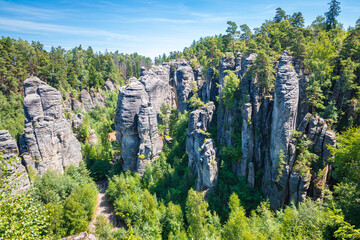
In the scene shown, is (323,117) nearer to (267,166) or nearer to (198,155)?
(267,166)

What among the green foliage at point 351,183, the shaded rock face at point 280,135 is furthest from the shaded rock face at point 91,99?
the green foliage at point 351,183

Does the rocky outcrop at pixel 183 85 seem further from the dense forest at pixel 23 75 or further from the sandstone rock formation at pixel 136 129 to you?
the dense forest at pixel 23 75

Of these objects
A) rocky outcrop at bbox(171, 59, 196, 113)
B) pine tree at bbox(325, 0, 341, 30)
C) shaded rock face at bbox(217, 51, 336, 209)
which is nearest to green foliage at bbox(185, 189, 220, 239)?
shaded rock face at bbox(217, 51, 336, 209)

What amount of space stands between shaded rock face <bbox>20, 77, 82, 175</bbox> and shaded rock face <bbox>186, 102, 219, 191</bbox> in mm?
22872

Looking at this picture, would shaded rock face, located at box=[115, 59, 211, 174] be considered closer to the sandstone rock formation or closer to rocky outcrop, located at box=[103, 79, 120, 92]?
the sandstone rock formation

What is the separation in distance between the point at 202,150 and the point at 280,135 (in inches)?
429

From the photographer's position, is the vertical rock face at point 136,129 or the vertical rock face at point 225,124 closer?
the vertical rock face at point 225,124

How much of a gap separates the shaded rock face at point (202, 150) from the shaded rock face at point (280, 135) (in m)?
4.30

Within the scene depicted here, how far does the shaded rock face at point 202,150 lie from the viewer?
89.3ft

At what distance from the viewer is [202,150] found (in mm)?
28656

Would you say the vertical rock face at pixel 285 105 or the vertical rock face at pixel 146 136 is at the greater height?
the vertical rock face at pixel 285 105

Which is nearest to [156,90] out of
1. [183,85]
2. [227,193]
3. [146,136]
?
[183,85]

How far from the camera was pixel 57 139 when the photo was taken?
3353cm

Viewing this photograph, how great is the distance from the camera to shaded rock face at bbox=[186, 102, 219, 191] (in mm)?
27219
